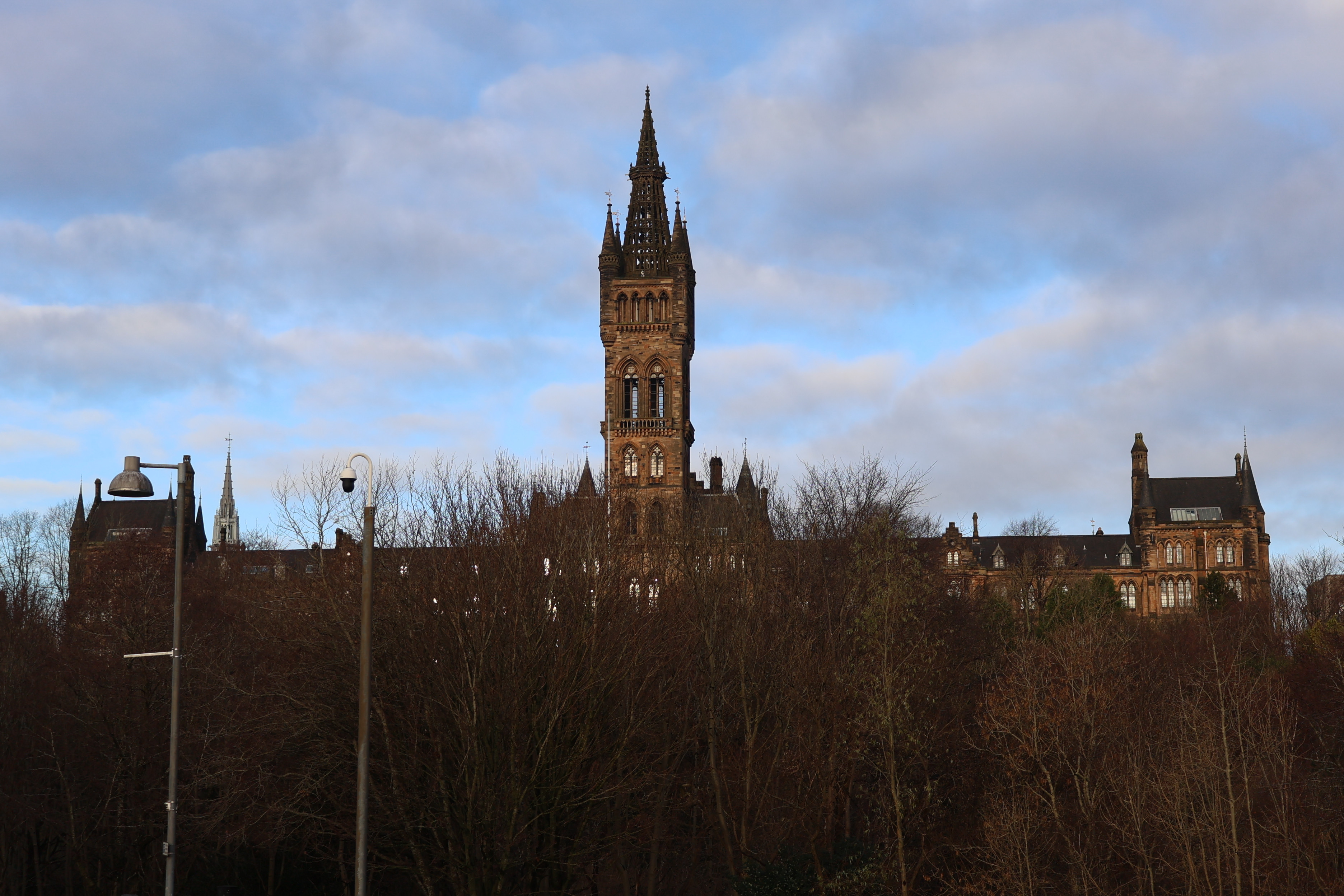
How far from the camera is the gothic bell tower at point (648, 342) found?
3996 inches

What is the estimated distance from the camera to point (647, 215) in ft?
354

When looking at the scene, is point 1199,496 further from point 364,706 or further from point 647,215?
point 364,706

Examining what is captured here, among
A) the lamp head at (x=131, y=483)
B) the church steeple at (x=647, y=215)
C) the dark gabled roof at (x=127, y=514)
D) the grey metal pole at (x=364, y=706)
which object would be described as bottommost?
the grey metal pole at (x=364, y=706)

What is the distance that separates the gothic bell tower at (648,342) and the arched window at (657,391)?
2.2 inches

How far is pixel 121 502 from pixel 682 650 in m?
107

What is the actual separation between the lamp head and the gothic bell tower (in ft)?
242

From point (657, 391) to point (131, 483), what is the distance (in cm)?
8007

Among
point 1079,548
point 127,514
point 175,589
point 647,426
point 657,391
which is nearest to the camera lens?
point 175,589

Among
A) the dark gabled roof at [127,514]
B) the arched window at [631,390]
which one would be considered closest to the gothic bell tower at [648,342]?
the arched window at [631,390]

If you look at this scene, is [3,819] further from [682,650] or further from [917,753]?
[917,753]

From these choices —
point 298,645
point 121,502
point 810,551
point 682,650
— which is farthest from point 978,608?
point 121,502

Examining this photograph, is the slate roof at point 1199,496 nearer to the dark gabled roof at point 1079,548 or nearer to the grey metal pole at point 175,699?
the dark gabled roof at point 1079,548

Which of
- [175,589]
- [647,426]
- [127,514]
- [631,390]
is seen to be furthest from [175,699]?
[127,514]

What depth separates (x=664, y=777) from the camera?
115 feet
